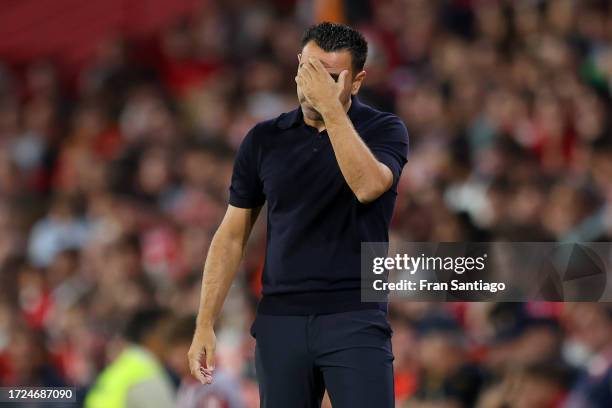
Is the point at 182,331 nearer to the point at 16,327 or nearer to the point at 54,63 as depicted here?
the point at 16,327

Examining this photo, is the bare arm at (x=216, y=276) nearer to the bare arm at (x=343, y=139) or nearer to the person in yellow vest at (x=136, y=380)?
the bare arm at (x=343, y=139)

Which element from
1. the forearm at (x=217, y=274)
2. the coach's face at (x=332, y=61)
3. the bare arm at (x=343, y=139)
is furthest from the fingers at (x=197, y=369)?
the coach's face at (x=332, y=61)

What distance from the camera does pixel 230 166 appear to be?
9.52 m

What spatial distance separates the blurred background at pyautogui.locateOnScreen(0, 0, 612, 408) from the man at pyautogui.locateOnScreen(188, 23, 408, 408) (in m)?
1.66

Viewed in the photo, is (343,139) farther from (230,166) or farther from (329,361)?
(230,166)

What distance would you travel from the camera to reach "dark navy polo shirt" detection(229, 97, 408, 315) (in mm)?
3957

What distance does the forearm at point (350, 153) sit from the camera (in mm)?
3750

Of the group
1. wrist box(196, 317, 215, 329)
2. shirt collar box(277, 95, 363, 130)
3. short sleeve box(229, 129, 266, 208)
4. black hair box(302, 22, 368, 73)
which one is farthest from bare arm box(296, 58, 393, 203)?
wrist box(196, 317, 215, 329)

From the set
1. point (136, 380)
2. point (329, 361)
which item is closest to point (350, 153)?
point (329, 361)

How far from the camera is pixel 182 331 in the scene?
614 cm

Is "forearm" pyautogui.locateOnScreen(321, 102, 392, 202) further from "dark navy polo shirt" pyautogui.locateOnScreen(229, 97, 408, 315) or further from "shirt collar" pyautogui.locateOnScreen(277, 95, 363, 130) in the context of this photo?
"shirt collar" pyautogui.locateOnScreen(277, 95, 363, 130)

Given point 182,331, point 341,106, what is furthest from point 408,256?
point 182,331

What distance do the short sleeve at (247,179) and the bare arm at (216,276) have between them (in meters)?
0.04

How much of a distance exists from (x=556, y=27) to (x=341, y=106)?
19.7 ft
